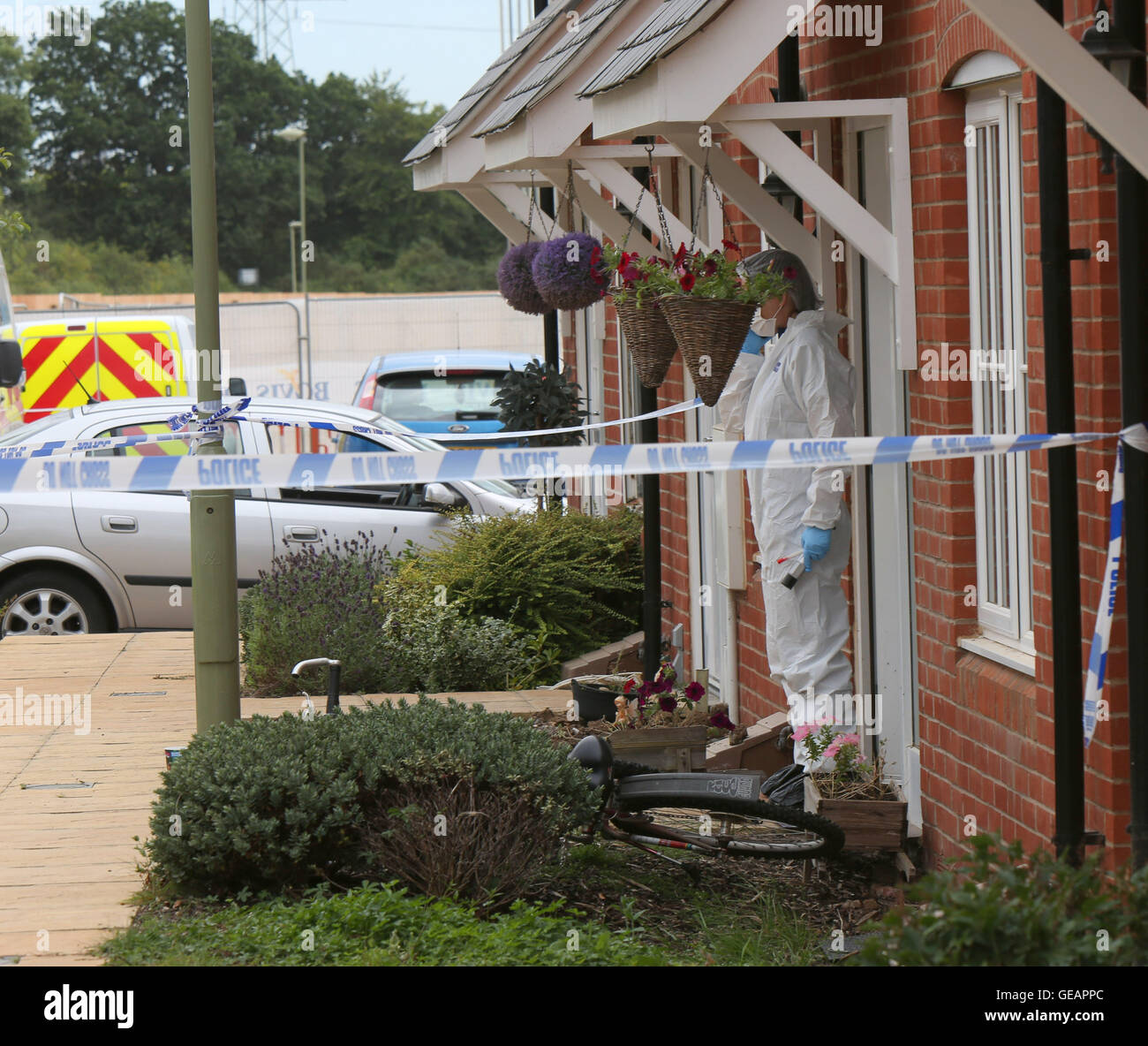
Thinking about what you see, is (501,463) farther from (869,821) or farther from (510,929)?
(869,821)

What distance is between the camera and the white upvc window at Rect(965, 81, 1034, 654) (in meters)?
5.27

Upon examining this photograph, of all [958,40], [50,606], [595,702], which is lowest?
[595,702]

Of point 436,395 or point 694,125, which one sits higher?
point 694,125

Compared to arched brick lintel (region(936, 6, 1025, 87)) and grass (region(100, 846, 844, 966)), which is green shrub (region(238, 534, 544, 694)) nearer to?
grass (region(100, 846, 844, 966))

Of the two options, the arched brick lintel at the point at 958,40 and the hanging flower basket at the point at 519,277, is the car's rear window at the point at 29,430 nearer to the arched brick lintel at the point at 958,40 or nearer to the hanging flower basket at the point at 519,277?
the hanging flower basket at the point at 519,277

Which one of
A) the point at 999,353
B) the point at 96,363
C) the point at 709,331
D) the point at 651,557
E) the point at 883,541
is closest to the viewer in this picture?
the point at 999,353

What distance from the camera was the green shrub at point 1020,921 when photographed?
3.14 m

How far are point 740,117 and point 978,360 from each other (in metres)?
1.10

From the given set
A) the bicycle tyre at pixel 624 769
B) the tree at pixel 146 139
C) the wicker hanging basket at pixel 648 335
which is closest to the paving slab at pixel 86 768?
the bicycle tyre at pixel 624 769

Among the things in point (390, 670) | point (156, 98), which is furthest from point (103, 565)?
point (156, 98)

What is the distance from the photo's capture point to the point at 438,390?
18.6 m

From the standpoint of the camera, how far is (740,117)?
5520 mm

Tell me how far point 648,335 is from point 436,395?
11929mm

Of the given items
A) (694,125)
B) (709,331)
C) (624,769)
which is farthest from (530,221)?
(624,769)
